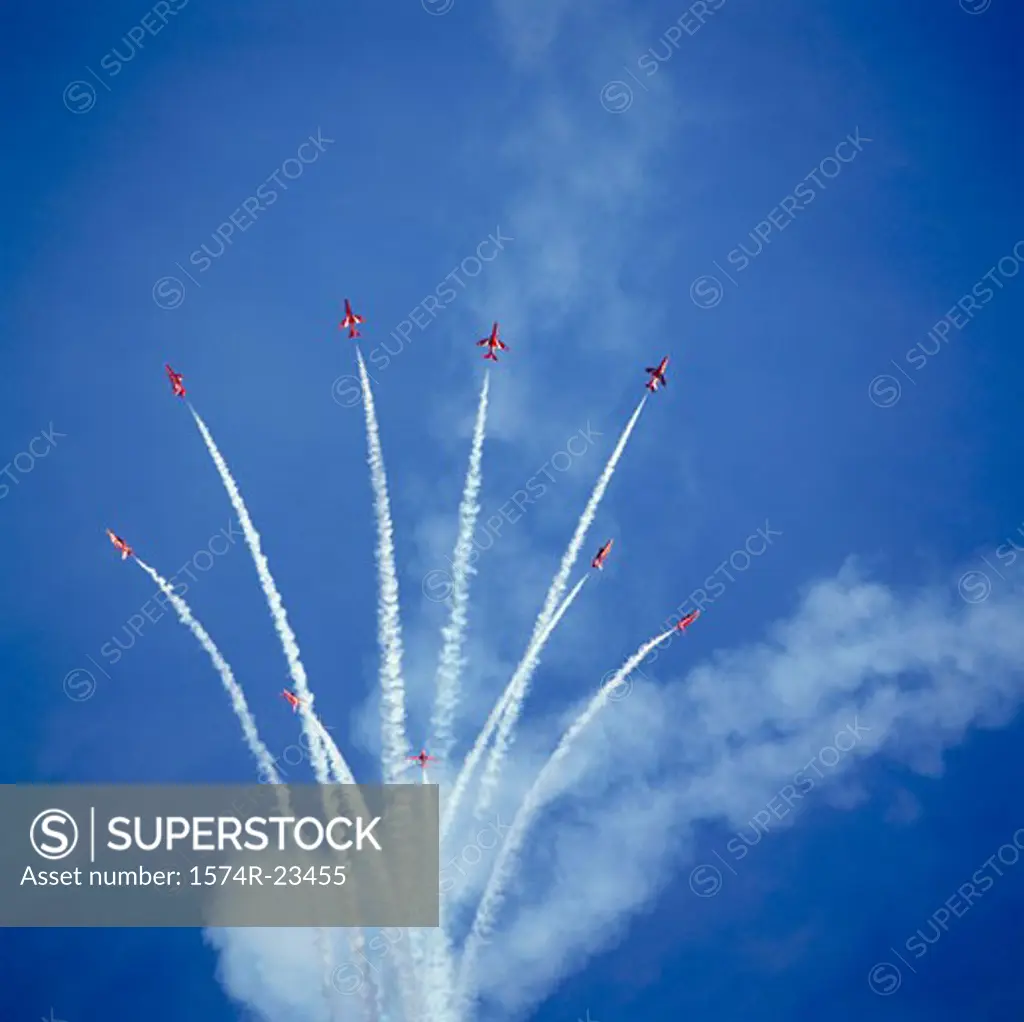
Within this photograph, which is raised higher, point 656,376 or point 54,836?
point 656,376

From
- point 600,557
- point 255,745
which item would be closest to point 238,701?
point 255,745

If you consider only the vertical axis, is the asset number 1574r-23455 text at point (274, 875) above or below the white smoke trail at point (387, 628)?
below

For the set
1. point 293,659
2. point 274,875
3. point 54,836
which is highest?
point 293,659

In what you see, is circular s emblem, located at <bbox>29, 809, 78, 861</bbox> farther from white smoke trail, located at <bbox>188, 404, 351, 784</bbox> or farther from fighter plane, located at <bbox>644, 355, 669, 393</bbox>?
fighter plane, located at <bbox>644, 355, 669, 393</bbox>

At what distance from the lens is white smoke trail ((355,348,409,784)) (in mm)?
74438

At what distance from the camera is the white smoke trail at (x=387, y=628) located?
74.4 meters

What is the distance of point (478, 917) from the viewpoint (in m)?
76.0

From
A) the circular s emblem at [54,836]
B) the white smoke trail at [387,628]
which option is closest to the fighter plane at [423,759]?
the white smoke trail at [387,628]

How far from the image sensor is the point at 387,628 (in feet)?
257

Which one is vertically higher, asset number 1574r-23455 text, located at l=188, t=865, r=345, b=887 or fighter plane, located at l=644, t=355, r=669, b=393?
fighter plane, located at l=644, t=355, r=669, b=393

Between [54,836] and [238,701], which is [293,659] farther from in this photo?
[54,836]

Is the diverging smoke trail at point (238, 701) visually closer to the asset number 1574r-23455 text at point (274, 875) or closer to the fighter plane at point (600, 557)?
the asset number 1574r-23455 text at point (274, 875)

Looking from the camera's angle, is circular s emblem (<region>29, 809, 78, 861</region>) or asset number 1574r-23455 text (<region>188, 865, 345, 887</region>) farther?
circular s emblem (<region>29, 809, 78, 861</region>)

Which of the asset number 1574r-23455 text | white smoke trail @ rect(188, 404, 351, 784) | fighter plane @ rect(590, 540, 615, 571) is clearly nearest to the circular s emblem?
the asset number 1574r-23455 text
